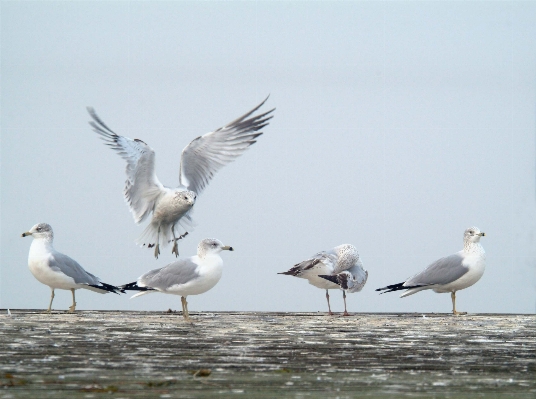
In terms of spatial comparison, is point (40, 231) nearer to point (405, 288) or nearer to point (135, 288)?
point (135, 288)

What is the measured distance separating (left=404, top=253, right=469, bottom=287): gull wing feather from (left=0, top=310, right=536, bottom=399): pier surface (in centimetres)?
134

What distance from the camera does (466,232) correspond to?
1017 centimetres

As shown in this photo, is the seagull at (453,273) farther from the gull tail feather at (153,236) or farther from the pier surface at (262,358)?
the gull tail feather at (153,236)

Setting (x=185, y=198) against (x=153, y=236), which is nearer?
(x=185, y=198)

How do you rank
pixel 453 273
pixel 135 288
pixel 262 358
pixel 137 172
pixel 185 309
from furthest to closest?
pixel 137 172
pixel 453 273
pixel 135 288
pixel 185 309
pixel 262 358

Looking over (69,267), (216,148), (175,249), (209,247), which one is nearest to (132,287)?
(209,247)

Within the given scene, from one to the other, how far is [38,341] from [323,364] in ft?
7.03

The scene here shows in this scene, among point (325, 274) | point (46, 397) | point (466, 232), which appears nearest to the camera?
point (46, 397)

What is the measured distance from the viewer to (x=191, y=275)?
27.0ft

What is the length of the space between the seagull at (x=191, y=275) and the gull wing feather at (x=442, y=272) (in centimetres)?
249

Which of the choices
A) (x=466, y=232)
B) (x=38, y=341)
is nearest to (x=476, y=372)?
(x=38, y=341)

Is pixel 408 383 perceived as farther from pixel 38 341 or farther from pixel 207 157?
pixel 207 157

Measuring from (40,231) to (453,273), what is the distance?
173 inches

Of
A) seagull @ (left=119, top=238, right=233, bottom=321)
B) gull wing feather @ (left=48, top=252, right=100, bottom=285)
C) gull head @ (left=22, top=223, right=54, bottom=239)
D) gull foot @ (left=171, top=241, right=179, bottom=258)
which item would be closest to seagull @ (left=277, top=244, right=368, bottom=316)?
seagull @ (left=119, top=238, right=233, bottom=321)
